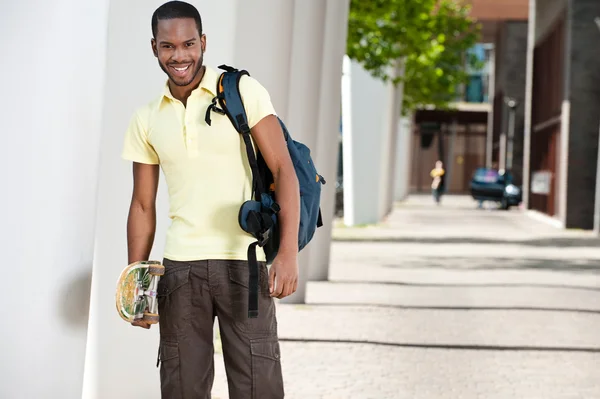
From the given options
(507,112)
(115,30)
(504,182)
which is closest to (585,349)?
(115,30)

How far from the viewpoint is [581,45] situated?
1171 inches

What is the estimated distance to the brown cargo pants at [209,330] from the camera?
3713 millimetres

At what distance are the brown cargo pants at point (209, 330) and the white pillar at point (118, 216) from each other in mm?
1918

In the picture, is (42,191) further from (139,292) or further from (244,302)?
(244,302)

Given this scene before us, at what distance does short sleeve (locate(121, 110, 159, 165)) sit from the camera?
3797 millimetres

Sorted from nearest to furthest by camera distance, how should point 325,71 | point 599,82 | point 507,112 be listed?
point 325,71, point 599,82, point 507,112

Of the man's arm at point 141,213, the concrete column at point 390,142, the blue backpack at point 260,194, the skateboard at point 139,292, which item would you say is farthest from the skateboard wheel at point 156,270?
the concrete column at point 390,142

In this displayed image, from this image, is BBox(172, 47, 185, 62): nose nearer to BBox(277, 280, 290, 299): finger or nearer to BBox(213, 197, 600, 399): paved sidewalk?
BBox(277, 280, 290, 299): finger

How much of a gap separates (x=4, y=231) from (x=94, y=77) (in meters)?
0.70

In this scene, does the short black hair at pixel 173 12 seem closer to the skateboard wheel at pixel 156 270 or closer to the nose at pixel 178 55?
the nose at pixel 178 55

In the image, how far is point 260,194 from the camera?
371cm

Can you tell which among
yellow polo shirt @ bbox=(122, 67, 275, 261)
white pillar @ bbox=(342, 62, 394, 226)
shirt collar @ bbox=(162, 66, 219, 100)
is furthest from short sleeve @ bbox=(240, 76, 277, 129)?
white pillar @ bbox=(342, 62, 394, 226)

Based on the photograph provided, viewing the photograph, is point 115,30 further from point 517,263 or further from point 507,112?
point 507,112

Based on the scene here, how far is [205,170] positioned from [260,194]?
7.4 inches
